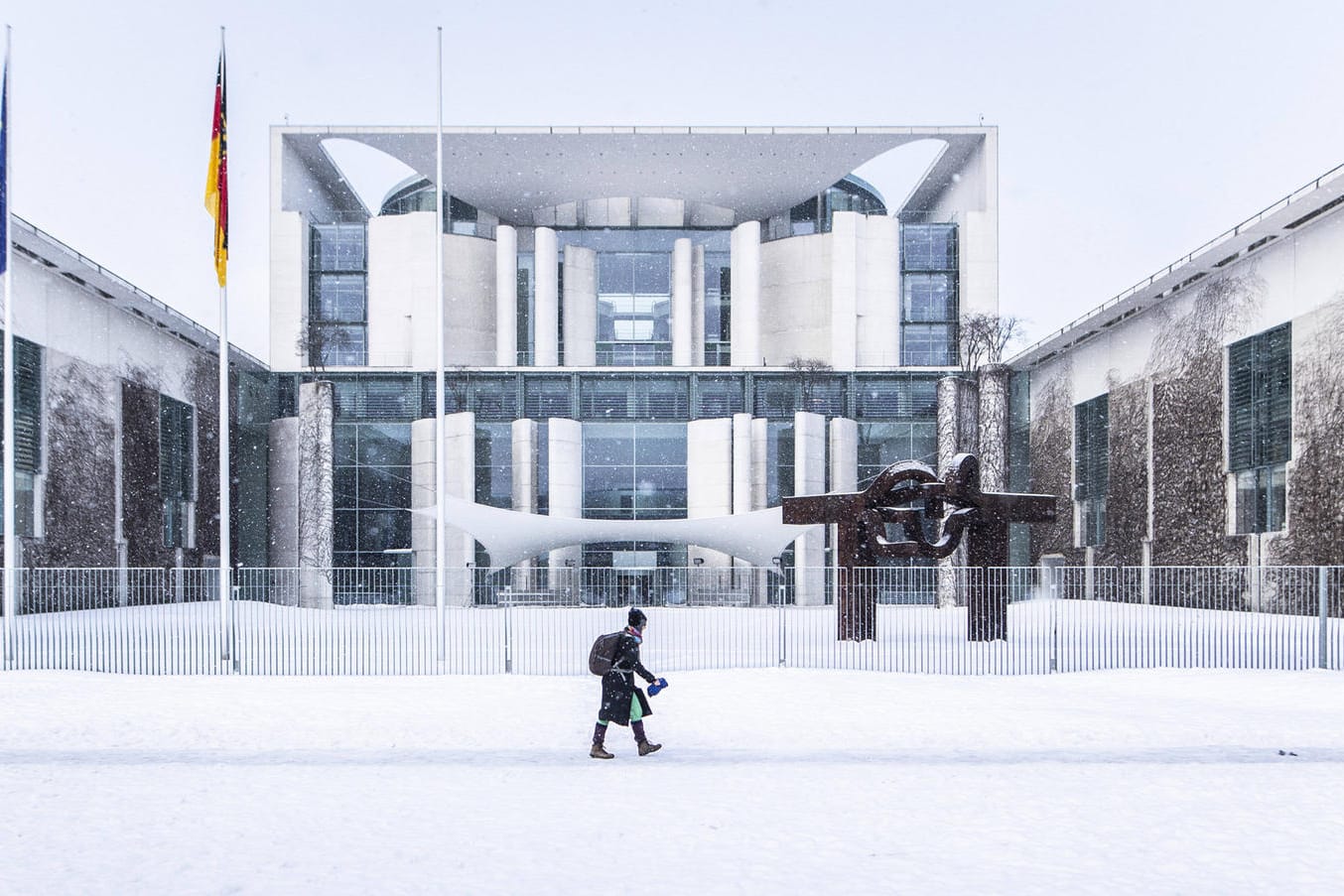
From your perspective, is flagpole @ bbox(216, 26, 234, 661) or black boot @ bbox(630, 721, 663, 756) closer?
black boot @ bbox(630, 721, 663, 756)

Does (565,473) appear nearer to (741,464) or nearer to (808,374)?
(741,464)

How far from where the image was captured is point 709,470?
3956cm

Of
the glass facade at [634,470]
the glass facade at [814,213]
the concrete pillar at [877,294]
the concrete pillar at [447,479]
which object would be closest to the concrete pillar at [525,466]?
the concrete pillar at [447,479]

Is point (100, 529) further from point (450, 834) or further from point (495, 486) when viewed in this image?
point (450, 834)

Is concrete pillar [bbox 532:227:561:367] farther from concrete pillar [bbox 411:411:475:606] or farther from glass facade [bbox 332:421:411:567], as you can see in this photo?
glass facade [bbox 332:421:411:567]

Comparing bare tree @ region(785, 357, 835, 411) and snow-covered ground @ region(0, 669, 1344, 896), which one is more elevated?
bare tree @ region(785, 357, 835, 411)

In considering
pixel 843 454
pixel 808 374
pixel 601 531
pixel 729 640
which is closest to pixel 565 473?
pixel 601 531

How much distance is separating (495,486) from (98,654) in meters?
22.3

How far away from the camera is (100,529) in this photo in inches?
1305

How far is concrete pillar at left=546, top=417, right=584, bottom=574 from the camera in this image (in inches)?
1532

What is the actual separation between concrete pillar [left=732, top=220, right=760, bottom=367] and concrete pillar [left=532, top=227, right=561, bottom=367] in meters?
7.38

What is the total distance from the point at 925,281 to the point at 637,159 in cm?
1330

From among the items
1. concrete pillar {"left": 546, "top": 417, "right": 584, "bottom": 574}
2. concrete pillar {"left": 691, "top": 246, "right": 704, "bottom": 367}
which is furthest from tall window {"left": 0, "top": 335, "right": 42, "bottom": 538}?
concrete pillar {"left": 691, "top": 246, "right": 704, "bottom": 367}

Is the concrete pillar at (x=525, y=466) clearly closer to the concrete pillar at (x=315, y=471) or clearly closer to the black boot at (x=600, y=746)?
the concrete pillar at (x=315, y=471)
